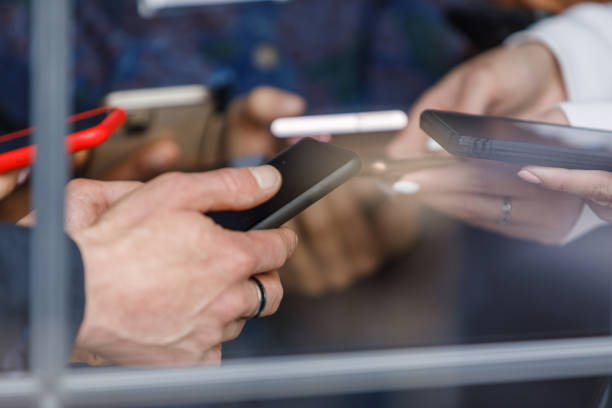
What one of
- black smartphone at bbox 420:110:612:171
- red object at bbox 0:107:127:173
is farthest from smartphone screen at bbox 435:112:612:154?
red object at bbox 0:107:127:173

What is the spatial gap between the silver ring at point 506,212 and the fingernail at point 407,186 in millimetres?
80

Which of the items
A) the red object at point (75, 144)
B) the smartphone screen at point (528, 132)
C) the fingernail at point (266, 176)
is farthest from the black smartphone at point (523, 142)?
the red object at point (75, 144)

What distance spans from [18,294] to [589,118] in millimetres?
448

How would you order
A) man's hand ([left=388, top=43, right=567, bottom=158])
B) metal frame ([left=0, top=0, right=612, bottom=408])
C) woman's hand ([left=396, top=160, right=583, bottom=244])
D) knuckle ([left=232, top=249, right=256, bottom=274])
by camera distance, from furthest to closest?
man's hand ([left=388, top=43, right=567, bottom=158]) < woman's hand ([left=396, top=160, right=583, bottom=244]) < knuckle ([left=232, top=249, right=256, bottom=274]) < metal frame ([left=0, top=0, right=612, bottom=408])

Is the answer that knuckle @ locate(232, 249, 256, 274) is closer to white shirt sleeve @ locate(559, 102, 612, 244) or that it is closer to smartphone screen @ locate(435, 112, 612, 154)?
smartphone screen @ locate(435, 112, 612, 154)

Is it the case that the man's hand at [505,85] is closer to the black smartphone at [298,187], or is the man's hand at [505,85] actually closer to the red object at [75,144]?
the black smartphone at [298,187]

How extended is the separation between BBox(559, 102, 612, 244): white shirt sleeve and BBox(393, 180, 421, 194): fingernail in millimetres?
140

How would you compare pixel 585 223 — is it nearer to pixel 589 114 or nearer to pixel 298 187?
pixel 589 114

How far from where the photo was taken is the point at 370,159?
44 cm

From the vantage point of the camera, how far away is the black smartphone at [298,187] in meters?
0.37

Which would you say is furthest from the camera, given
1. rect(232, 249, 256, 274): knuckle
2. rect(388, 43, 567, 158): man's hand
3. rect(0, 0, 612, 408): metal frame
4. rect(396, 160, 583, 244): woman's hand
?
rect(388, 43, 567, 158): man's hand

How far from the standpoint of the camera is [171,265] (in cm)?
32

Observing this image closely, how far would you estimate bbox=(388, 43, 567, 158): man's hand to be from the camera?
2.06ft

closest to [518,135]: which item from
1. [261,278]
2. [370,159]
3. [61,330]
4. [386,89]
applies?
[370,159]
